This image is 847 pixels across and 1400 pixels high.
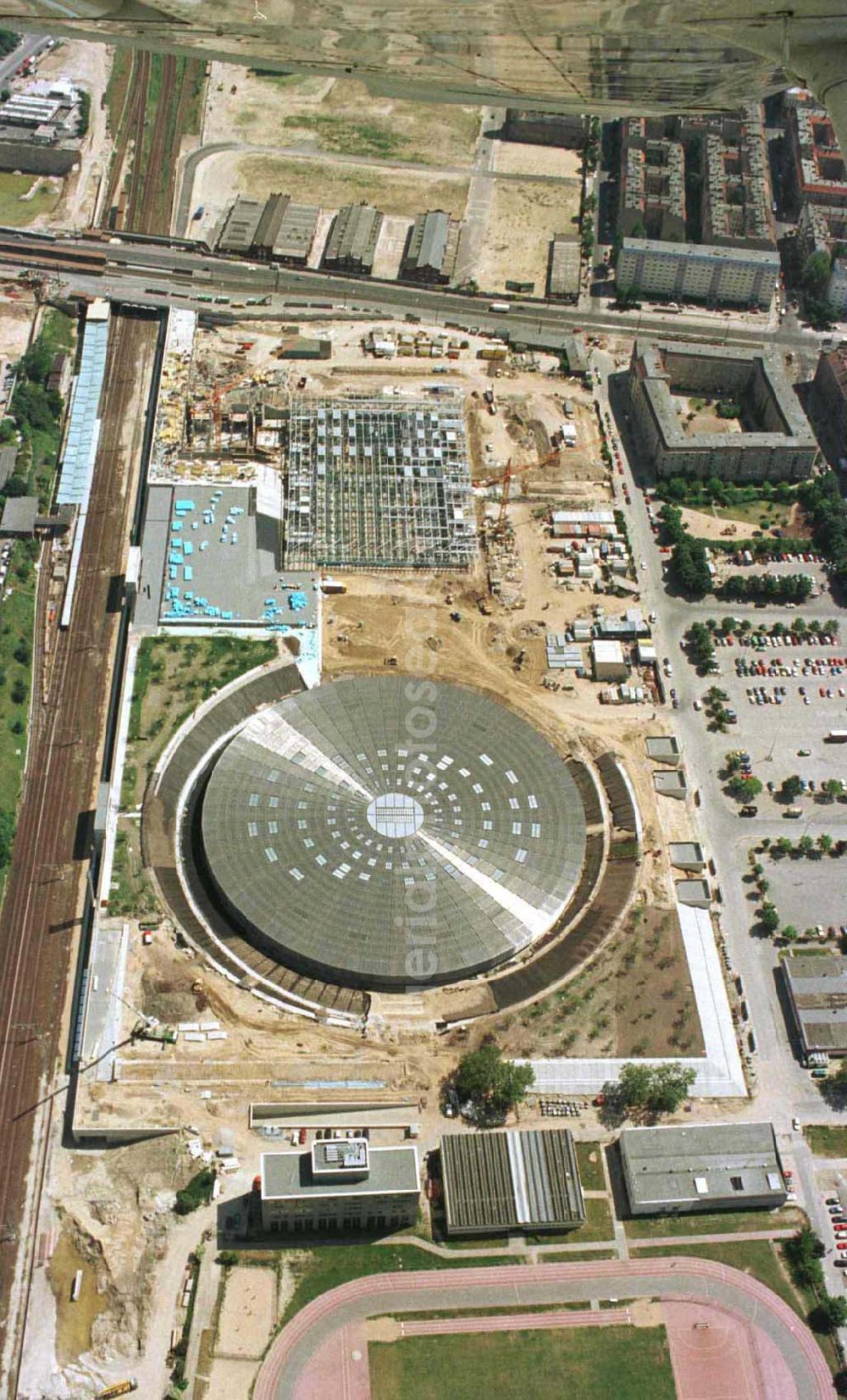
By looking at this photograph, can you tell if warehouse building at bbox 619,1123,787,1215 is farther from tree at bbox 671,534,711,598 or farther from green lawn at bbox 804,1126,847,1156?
tree at bbox 671,534,711,598

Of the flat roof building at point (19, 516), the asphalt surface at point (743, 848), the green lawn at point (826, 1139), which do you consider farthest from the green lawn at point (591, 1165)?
the flat roof building at point (19, 516)

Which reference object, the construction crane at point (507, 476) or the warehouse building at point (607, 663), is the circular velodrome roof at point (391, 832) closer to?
the warehouse building at point (607, 663)

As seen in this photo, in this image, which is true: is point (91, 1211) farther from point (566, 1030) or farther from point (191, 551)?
point (191, 551)

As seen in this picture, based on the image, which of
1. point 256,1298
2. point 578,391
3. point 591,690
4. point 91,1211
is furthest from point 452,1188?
point 578,391

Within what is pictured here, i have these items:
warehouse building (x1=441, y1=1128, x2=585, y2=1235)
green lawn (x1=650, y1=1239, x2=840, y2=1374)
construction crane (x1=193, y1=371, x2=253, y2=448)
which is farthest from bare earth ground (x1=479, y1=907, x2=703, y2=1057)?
construction crane (x1=193, y1=371, x2=253, y2=448)

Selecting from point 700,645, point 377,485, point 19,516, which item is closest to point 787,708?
point 700,645

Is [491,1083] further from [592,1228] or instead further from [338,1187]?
[338,1187]
